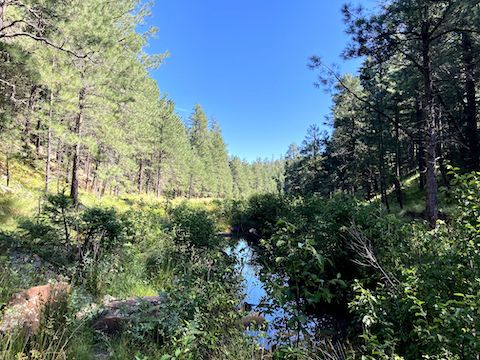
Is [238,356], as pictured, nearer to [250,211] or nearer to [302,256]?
[302,256]

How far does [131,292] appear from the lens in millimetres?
5406

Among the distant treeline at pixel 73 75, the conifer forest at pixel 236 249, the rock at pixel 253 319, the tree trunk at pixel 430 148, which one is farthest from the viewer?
the distant treeline at pixel 73 75

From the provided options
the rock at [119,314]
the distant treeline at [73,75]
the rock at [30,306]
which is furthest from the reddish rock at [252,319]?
the distant treeline at [73,75]

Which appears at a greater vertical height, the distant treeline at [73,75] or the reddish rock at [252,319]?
the distant treeline at [73,75]

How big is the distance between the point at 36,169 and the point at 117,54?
11.2m

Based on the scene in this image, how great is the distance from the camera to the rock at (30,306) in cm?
297

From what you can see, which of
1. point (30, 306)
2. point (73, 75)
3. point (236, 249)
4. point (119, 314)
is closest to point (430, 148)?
point (236, 249)

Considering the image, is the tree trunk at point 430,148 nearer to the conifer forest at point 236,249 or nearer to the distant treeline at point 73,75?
the conifer forest at point 236,249

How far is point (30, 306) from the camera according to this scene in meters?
3.29

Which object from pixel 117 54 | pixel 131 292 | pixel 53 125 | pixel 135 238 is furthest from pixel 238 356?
pixel 117 54

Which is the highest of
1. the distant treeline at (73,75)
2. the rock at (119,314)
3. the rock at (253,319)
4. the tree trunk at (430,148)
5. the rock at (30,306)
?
the distant treeline at (73,75)

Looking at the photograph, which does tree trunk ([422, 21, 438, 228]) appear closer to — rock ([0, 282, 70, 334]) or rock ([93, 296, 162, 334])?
rock ([93, 296, 162, 334])

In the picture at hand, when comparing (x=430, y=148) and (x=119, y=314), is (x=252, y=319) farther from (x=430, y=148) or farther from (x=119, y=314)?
(x=430, y=148)

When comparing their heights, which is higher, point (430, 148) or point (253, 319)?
point (430, 148)
